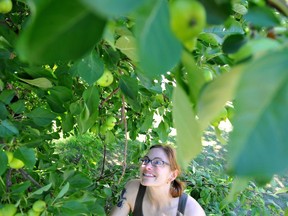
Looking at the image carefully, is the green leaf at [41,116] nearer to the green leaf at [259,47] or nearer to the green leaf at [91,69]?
the green leaf at [91,69]

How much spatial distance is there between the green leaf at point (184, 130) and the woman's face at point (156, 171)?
215 cm

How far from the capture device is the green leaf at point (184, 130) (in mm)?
492

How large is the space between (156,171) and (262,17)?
225cm

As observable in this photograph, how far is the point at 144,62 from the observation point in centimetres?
34

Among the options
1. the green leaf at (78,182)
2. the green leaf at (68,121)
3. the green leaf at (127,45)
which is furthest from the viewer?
the green leaf at (68,121)

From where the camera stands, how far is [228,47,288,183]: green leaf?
10.6 inches

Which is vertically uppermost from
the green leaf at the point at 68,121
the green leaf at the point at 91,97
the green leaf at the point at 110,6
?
the green leaf at the point at 110,6

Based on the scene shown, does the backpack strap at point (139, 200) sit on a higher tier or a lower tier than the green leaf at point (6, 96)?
lower

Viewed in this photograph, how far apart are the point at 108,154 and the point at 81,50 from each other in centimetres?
564

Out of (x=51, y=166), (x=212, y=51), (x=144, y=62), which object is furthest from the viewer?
(x=51, y=166)

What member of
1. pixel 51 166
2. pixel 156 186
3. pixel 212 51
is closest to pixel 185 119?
pixel 212 51

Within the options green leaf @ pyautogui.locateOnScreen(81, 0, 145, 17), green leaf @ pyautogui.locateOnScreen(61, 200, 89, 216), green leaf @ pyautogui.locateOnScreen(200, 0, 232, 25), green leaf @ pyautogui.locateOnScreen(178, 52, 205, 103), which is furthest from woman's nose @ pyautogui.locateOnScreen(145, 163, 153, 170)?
green leaf @ pyautogui.locateOnScreen(81, 0, 145, 17)

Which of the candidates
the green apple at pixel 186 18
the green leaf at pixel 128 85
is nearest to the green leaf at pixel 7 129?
the green leaf at pixel 128 85

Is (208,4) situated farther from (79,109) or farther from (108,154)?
(108,154)
